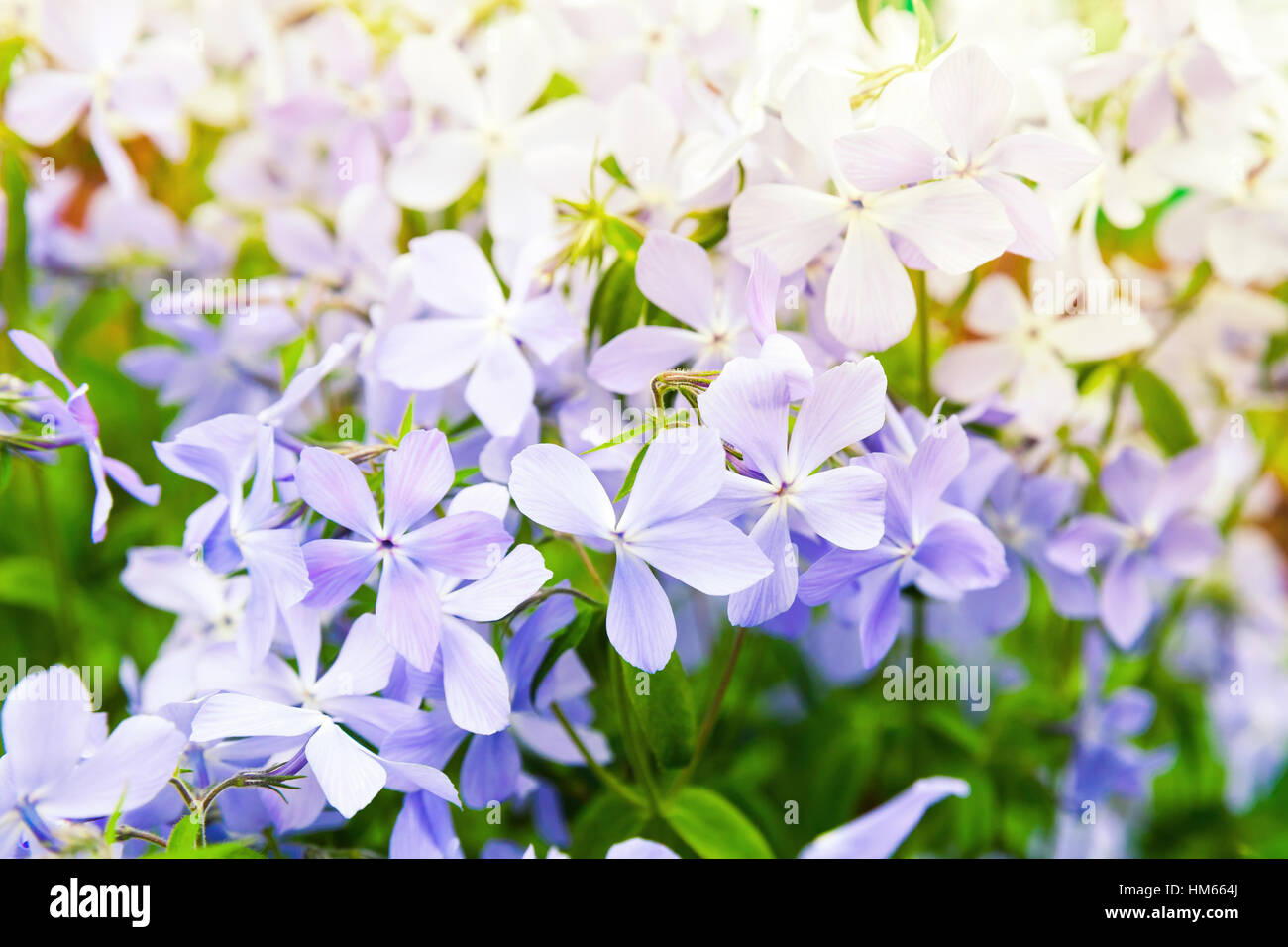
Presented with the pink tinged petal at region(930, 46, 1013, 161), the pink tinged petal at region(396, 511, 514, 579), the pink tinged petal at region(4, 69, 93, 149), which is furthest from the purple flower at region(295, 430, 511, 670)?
the pink tinged petal at region(4, 69, 93, 149)

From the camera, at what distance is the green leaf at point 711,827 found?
0.40 metres

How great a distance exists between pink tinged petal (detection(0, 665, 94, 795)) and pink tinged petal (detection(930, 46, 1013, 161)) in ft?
1.18

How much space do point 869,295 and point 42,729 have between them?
1.06 feet

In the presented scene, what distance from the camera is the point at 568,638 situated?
0.36 meters

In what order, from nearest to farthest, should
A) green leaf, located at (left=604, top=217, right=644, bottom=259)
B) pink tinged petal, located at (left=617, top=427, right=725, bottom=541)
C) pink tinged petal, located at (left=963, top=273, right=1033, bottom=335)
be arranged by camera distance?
pink tinged petal, located at (left=617, top=427, right=725, bottom=541) < green leaf, located at (left=604, top=217, right=644, bottom=259) < pink tinged petal, located at (left=963, top=273, right=1033, bottom=335)

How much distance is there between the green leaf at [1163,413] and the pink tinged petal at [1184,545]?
0.04 metres

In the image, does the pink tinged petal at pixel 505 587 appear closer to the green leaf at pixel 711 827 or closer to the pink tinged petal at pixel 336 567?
the pink tinged petal at pixel 336 567

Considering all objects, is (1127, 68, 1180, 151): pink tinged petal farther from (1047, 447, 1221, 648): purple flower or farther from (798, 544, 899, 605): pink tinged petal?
(798, 544, 899, 605): pink tinged petal

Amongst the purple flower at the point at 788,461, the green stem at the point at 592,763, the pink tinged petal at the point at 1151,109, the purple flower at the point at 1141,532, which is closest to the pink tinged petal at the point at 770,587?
the purple flower at the point at 788,461

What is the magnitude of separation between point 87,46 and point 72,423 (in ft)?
0.88

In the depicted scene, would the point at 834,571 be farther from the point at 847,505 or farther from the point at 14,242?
the point at 14,242

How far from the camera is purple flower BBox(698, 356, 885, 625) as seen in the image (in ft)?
1.05

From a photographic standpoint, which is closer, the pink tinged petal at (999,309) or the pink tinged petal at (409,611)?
the pink tinged petal at (409,611)

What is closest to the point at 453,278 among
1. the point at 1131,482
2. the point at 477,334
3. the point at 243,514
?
the point at 477,334
